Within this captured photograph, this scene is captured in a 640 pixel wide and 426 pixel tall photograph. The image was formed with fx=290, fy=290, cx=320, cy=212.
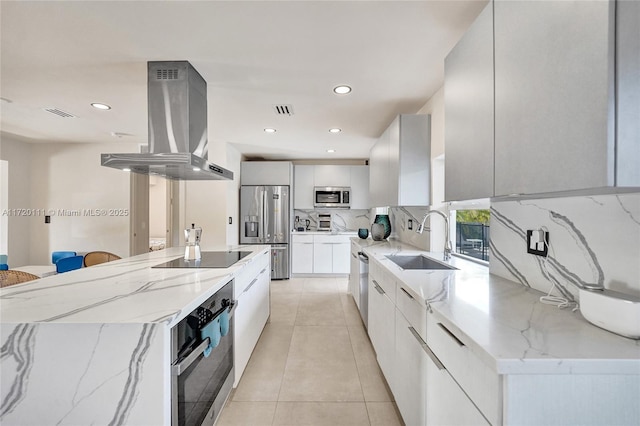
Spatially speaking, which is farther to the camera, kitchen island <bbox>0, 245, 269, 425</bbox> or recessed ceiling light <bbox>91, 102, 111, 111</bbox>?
recessed ceiling light <bbox>91, 102, 111, 111</bbox>

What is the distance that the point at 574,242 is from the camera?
117cm

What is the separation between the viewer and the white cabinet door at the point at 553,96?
742mm

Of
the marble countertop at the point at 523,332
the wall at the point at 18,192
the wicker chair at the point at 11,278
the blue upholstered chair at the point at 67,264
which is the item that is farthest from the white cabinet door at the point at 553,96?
the wall at the point at 18,192

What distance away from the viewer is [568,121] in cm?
83

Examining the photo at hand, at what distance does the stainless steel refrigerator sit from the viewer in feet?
17.5

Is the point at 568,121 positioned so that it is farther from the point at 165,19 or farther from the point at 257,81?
the point at 257,81

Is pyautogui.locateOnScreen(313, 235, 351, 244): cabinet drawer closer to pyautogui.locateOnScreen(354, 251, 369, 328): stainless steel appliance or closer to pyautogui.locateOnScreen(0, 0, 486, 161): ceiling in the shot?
pyautogui.locateOnScreen(354, 251, 369, 328): stainless steel appliance

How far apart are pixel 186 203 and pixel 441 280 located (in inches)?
162

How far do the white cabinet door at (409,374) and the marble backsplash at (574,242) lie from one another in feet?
2.06

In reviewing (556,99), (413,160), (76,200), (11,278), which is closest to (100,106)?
(11,278)

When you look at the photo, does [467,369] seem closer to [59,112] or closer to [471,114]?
[471,114]

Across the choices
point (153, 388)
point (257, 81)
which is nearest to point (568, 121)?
point (153, 388)

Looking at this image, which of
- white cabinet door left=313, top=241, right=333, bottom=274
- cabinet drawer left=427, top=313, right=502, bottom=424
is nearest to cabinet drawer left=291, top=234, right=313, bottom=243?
white cabinet door left=313, top=241, right=333, bottom=274

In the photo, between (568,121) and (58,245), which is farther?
(58,245)
